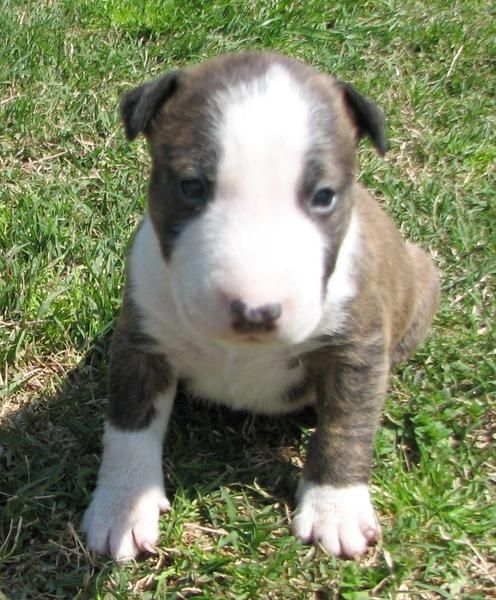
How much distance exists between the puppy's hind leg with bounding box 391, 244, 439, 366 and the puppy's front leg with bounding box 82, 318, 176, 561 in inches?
41.0

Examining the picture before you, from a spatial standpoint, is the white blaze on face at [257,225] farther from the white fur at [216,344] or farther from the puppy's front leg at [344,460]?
the puppy's front leg at [344,460]

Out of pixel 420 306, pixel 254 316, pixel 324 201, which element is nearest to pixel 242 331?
pixel 254 316

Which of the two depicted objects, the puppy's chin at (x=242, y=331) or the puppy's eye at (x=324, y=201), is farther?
the puppy's eye at (x=324, y=201)

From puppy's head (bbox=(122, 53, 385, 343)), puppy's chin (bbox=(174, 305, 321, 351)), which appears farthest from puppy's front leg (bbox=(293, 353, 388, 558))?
puppy's chin (bbox=(174, 305, 321, 351))

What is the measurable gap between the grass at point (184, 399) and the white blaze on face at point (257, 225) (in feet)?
3.41

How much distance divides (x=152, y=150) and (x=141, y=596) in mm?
1500

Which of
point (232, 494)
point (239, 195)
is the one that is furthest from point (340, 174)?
point (232, 494)

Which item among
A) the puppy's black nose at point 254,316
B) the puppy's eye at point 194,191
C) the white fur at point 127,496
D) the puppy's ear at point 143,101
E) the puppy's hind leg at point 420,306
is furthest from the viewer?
the puppy's hind leg at point 420,306

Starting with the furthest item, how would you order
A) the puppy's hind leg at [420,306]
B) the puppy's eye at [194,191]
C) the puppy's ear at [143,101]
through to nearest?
the puppy's hind leg at [420,306]
the puppy's ear at [143,101]
the puppy's eye at [194,191]

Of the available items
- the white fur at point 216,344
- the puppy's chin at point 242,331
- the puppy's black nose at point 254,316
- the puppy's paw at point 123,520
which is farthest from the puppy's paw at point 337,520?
the puppy's black nose at point 254,316

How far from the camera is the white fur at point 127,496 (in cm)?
360

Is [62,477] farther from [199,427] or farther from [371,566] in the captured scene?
[371,566]

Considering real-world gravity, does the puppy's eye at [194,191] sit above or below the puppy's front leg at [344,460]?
above

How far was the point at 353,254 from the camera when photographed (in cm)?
356
